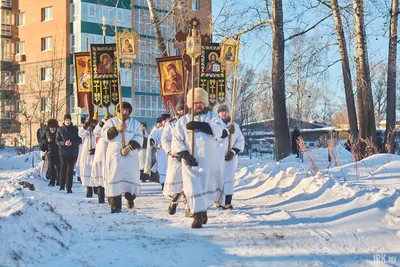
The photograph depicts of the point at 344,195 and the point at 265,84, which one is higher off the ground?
A: the point at 265,84

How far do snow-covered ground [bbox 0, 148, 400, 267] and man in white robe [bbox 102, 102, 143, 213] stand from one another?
13.4 inches

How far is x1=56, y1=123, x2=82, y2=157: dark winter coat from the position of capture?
13.0m

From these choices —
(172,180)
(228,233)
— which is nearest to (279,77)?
(172,180)

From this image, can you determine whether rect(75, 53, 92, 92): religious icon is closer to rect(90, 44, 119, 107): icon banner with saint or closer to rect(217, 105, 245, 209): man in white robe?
rect(90, 44, 119, 107): icon banner with saint

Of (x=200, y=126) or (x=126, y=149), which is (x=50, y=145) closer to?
(x=126, y=149)

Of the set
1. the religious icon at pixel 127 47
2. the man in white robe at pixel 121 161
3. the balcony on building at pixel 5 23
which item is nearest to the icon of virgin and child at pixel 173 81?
the religious icon at pixel 127 47

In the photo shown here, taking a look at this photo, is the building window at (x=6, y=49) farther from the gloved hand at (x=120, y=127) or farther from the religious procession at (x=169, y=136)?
the gloved hand at (x=120, y=127)

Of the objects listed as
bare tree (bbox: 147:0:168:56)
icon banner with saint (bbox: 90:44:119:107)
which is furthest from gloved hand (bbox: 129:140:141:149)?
bare tree (bbox: 147:0:168:56)

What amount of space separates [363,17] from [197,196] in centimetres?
1065

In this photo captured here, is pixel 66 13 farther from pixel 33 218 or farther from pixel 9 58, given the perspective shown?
pixel 33 218

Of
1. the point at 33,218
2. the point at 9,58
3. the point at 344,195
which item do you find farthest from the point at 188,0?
the point at 9,58

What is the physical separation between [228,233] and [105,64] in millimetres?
5534

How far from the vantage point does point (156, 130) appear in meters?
14.1

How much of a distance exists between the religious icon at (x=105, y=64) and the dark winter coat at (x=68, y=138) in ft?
9.23
